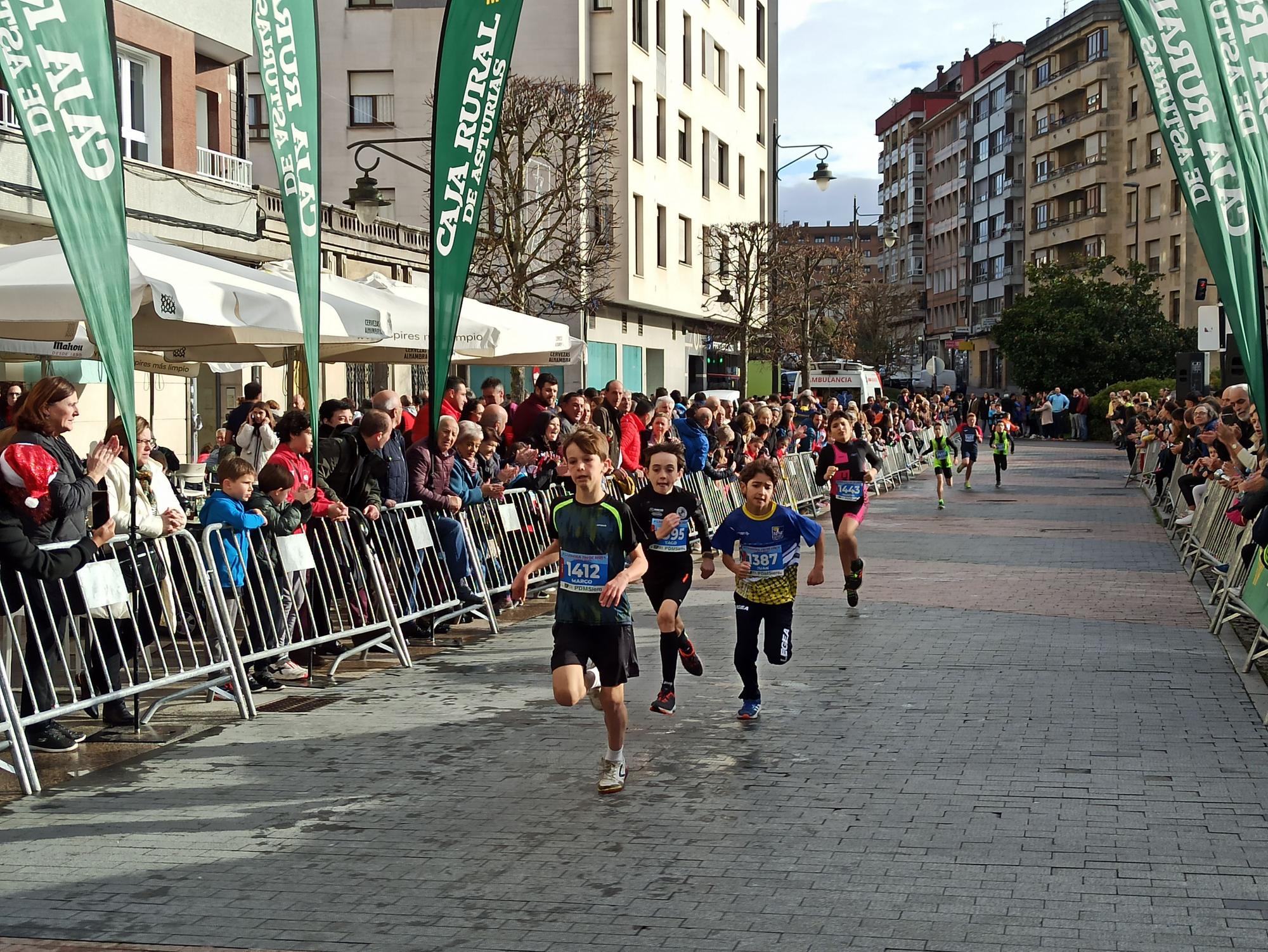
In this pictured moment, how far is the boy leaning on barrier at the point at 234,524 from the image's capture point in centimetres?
911

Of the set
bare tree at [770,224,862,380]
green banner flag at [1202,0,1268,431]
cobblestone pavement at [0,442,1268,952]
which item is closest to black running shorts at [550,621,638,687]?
cobblestone pavement at [0,442,1268,952]

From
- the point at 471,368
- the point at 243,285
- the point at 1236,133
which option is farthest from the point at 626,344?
the point at 1236,133

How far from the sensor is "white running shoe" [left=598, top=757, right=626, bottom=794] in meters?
6.83

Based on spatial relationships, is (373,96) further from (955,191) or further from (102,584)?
(955,191)

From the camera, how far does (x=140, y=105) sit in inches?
859

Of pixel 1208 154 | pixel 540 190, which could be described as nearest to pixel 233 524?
pixel 1208 154

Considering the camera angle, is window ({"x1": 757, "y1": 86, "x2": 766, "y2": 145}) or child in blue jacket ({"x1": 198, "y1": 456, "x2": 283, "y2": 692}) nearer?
child in blue jacket ({"x1": 198, "y1": 456, "x2": 283, "y2": 692})

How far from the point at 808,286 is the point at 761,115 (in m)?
11.5

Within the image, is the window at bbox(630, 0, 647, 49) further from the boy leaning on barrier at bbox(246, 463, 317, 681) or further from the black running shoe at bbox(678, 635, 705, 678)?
the black running shoe at bbox(678, 635, 705, 678)

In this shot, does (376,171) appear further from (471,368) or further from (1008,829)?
(1008,829)

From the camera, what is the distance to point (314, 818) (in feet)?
21.4

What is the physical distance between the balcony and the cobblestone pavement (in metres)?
15.2

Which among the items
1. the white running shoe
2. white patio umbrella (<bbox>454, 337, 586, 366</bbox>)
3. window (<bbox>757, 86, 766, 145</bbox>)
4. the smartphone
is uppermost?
window (<bbox>757, 86, 766, 145</bbox>)

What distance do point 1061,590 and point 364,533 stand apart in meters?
6.96
